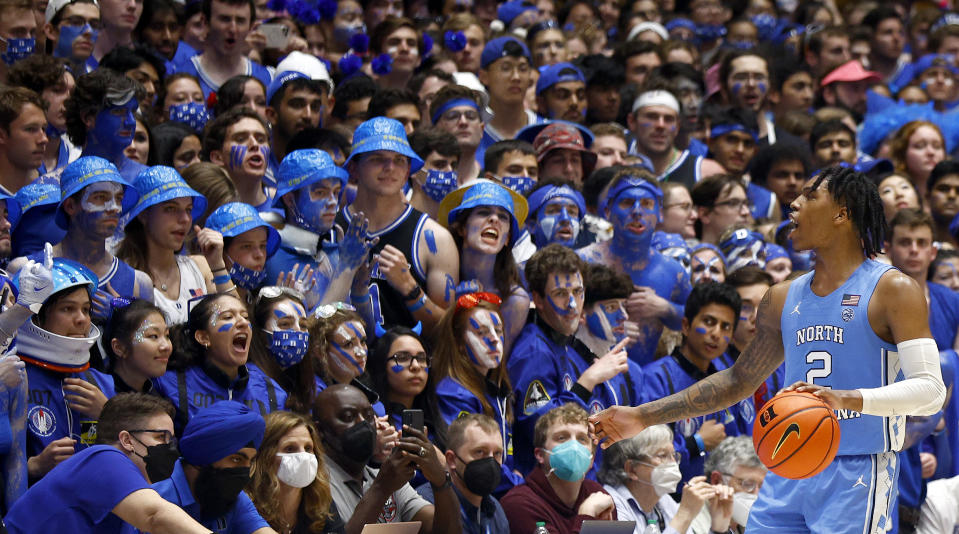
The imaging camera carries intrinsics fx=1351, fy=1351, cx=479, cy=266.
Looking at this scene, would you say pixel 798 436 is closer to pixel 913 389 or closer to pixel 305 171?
pixel 913 389

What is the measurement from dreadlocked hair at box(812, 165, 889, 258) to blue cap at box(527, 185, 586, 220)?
3.61m

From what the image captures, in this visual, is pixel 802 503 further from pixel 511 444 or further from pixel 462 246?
pixel 462 246


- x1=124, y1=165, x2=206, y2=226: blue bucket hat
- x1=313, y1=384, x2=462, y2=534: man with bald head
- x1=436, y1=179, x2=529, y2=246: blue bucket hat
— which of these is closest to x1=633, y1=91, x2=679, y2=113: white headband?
x1=436, y1=179, x2=529, y2=246: blue bucket hat

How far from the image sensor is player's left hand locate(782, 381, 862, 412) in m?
5.02

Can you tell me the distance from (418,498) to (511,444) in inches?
42.5

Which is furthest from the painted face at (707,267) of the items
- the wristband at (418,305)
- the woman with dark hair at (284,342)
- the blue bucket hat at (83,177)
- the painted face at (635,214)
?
the blue bucket hat at (83,177)

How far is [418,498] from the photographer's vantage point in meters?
6.86

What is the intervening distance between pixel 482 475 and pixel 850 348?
213cm

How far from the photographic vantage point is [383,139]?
8.55 meters

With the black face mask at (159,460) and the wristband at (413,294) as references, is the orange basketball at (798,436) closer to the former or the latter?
the black face mask at (159,460)

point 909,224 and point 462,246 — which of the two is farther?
point 909,224

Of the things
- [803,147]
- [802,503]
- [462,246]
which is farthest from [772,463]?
[803,147]

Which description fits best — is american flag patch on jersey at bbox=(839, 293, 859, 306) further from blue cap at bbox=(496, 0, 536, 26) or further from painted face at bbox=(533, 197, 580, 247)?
blue cap at bbox=(496, 0, 536, 26)

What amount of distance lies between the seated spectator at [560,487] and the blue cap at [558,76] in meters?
4.60
